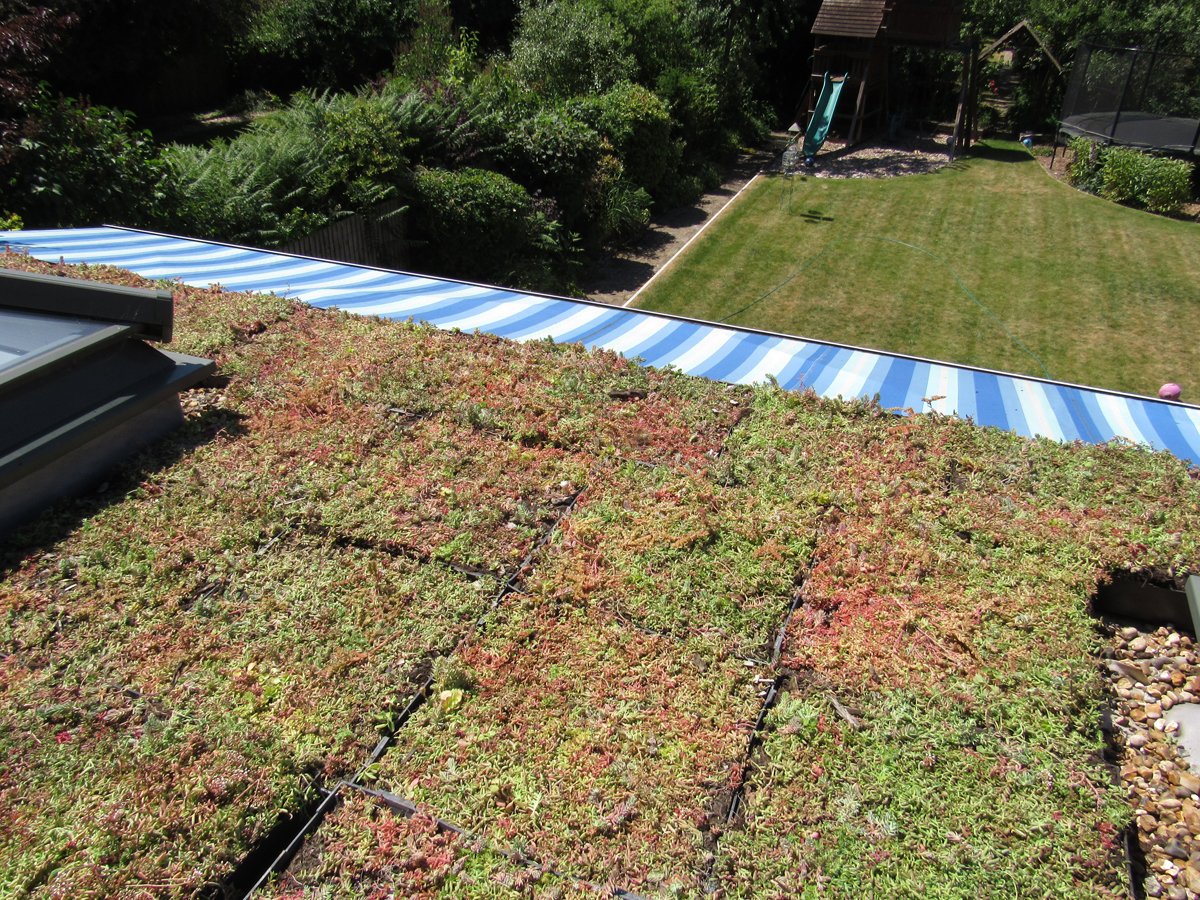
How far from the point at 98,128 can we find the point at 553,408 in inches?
413

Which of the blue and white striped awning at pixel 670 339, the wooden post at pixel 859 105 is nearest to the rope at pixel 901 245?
the blue and white striped awning at pixel 670 339

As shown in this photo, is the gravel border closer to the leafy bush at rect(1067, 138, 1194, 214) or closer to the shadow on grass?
the leafy bush at rect(1067, 138, 1194, 214)

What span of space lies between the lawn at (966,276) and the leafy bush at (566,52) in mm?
5499

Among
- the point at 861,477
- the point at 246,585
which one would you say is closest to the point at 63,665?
the point at 246,585

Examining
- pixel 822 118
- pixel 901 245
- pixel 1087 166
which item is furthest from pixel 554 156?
pixel 1087 166

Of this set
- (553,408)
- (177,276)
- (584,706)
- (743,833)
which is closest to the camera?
(743,833)

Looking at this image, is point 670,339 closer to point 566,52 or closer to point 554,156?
point 554,156

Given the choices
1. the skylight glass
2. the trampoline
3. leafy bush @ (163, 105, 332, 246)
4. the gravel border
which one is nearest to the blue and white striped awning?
leafy bush @ (163, 105, 332, 246)

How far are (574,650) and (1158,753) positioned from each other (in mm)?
2829

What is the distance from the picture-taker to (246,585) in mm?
3891

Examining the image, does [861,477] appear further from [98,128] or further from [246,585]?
[98,128]

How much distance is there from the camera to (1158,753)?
11.5 feet

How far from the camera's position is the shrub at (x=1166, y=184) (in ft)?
65.6

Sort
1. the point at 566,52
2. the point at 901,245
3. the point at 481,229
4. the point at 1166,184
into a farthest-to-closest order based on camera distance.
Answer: the point at 566,52 → the point at 1166,184 → the point at 901,245 → the point at 481,229
